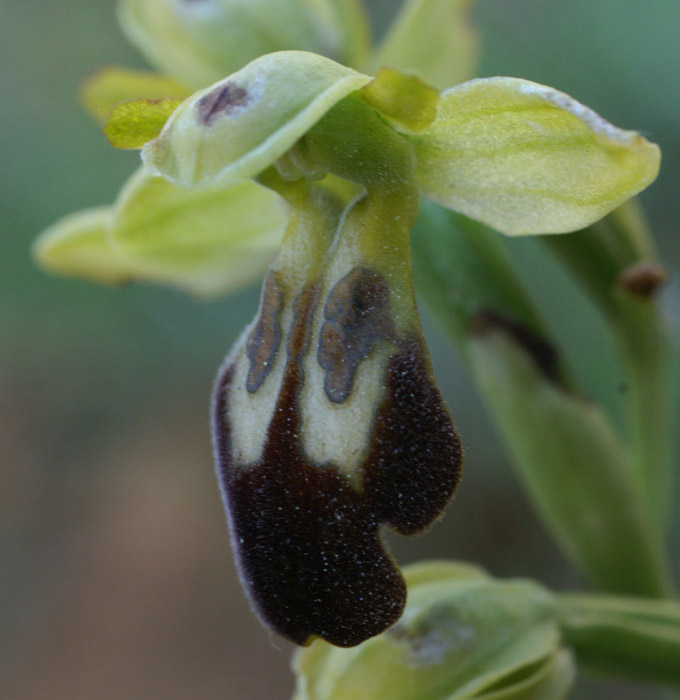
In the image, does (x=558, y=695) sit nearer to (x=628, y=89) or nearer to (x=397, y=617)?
(x=397, y=617)

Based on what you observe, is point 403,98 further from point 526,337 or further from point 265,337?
point 526,337

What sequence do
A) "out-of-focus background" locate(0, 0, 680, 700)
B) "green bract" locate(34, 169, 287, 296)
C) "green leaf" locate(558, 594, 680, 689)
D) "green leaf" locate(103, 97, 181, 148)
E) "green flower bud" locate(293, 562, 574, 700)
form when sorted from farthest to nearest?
"out-of-focus background" locate(0, 0, 680, 700), "green bract" locate(34, 169, 287, 296), "green leaf" locate(558, 594, 680, 689), "green flower bud" locate(293, 562, 574, 700), "green leaf" locate(103, 97, 181, 148)

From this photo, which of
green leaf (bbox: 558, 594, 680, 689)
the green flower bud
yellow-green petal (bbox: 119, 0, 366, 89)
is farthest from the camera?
yellow-green petal (bbox: 119, 0, 366, 89)

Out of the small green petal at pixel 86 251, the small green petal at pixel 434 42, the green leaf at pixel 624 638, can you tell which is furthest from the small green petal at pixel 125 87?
the green leaf at pixel 624 638

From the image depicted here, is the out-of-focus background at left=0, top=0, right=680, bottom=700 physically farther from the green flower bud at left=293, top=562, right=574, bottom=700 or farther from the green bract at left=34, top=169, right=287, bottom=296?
the green flower bud at left=293, top=562, right=574, bottom=700

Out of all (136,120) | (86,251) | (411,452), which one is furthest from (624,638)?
(86,251)

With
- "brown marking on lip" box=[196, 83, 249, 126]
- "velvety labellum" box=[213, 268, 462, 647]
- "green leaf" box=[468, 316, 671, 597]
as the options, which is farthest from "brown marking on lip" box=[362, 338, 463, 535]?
"green leaf" box=[468, 316, 671, 597]
